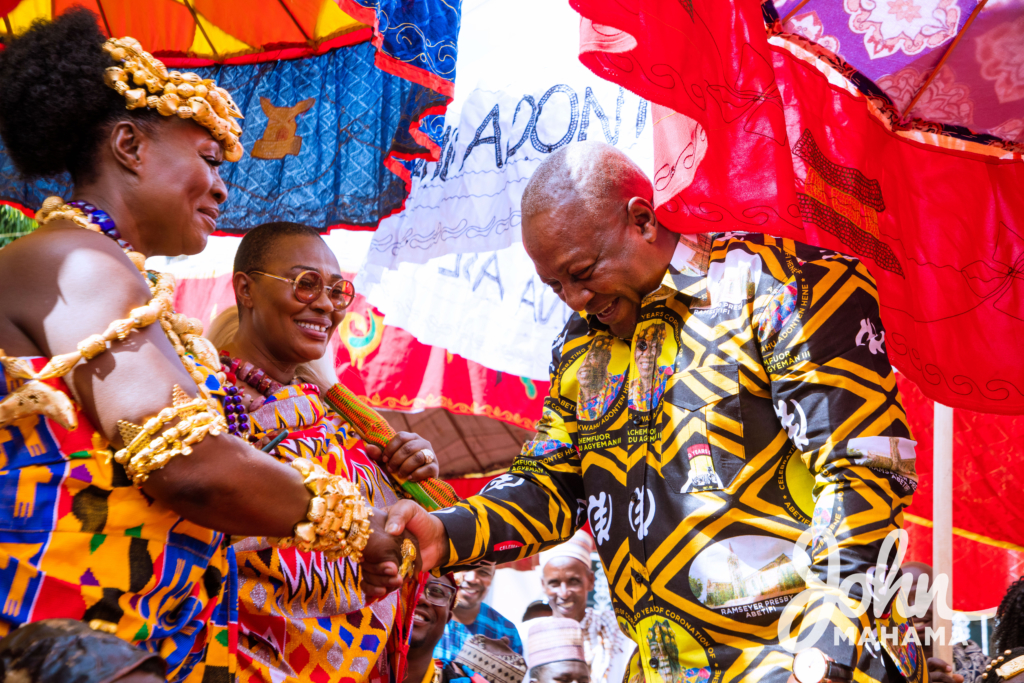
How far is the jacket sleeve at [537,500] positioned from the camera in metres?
2.80

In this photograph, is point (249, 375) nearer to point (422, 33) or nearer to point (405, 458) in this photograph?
point (405, 458)

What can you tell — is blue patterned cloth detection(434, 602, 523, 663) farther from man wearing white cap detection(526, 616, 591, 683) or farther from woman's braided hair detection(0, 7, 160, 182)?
woman's braided hair detection(0, 7, 160, 182)

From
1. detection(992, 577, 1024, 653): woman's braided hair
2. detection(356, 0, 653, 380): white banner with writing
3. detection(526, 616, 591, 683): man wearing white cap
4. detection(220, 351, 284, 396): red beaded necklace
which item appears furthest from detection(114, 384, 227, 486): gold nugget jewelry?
detection(526, 616, 591, 683): man wearing white cap

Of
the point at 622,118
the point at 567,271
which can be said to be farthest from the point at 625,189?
the point at 622,118

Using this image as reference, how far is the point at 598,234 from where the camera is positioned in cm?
271

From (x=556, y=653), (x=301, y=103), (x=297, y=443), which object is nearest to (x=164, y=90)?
(x=297, y=443)

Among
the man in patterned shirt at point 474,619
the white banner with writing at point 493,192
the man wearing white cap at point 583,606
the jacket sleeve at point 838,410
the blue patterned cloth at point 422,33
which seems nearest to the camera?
the jacket sleeve at point 838,410

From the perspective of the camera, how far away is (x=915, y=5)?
2.67m

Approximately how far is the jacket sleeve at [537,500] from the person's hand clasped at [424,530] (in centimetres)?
3

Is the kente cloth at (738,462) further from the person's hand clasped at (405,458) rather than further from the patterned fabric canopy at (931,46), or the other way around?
the patterned fabric canopy at (931,46)

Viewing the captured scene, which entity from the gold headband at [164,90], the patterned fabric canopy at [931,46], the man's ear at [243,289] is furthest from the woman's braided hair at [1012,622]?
the gold headband at [164,90]

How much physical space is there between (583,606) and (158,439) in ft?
18.1

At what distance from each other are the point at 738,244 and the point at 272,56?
273 centimetres

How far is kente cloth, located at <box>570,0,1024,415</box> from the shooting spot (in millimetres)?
2531
